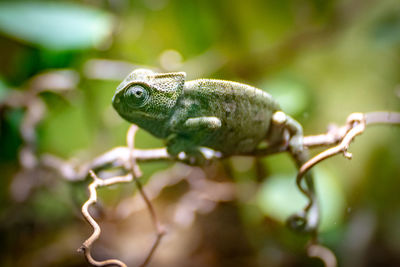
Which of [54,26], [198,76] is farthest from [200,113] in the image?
[54,26]

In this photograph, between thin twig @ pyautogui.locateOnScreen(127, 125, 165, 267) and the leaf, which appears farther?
the leaf

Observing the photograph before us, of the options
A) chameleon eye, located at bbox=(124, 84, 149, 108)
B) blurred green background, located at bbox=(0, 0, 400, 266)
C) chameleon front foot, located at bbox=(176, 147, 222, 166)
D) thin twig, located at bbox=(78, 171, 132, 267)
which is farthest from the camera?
blurred green background, located at bbox=(0, 0, 400, 266)

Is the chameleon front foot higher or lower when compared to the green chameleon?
lower

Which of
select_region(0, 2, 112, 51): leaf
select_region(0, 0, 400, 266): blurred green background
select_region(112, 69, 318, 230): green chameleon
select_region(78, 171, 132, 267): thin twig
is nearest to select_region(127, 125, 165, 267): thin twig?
select_region(78, 171, 132, 267): thin twig

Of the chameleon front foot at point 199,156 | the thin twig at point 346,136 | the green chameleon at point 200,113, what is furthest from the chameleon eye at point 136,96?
the thin twig at point 346,136

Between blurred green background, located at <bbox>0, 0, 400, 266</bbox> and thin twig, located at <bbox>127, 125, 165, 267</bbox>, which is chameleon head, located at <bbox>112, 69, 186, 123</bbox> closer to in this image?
thin twig, located at <bbox>127, 125, 165, 267</bbox>

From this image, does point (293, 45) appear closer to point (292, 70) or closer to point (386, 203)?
point (292, 70)

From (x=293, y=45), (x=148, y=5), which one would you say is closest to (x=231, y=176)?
(x=293, y=45)

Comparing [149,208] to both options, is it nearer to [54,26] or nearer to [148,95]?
[148,95]
